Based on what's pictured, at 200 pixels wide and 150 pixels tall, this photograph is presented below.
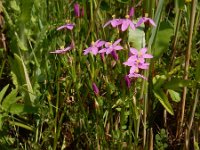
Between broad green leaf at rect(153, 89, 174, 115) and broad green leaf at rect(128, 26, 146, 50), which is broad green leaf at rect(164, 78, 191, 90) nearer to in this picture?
broad green leaf at rect(153, 89, 174, 115)

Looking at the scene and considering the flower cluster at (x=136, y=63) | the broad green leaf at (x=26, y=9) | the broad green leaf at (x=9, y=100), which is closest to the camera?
the flower cluster at (x=136, y=63)

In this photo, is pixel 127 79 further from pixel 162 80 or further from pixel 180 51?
pixel 180 51

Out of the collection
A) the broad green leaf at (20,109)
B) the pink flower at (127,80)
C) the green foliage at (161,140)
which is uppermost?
the pink flower at (127,80)

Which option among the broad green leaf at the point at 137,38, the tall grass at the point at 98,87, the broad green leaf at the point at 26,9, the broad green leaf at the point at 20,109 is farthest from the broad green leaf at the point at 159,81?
the broad green leaf at the point at 26,9

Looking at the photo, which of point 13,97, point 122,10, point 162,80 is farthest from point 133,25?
point 122,10

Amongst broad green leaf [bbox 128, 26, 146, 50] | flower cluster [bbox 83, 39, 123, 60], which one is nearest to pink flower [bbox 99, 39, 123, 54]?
flower cluster [bbox 83, 39, 123, 60]

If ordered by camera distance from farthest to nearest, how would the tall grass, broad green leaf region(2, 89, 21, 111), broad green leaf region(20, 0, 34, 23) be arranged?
broad green leaf region(20, 0, 34, 23) → broad green leaf region(2, 89, 21, 111) → the tall grass

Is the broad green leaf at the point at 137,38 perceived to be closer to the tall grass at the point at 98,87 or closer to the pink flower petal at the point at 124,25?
the tall grass at the point at 98,87
